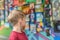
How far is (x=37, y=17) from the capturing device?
1.89m

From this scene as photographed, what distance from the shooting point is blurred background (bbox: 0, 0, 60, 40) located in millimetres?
1859

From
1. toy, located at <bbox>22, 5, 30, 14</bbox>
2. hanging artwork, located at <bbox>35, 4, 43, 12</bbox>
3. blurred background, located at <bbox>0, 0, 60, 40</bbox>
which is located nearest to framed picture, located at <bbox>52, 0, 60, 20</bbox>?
blurred background, located at <bbox>0, 0, 60, 40</bbox>

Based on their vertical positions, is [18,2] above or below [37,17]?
above

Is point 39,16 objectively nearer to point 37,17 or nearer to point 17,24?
point 37,17

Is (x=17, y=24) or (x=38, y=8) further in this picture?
(x=38, y=8)

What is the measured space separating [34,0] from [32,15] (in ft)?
0.51

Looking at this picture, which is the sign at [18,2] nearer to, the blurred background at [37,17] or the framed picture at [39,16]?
the blurred background at [37,17]

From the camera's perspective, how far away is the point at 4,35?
74.7 inches

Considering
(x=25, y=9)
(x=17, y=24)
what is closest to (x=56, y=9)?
(x=25, y=9)

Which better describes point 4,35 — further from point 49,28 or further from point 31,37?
point 49,28

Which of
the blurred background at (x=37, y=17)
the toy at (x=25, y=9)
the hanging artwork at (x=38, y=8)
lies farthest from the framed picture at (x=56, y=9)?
the toy at (x=25, y=9)

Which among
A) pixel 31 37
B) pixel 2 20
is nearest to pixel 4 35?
pixel 2 20

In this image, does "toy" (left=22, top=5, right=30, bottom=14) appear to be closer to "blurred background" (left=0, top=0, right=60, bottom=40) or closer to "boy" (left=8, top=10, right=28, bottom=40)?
"blurred background" (left=0, top=0, right=60, bottom=40)

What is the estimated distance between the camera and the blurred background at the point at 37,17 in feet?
6.10
